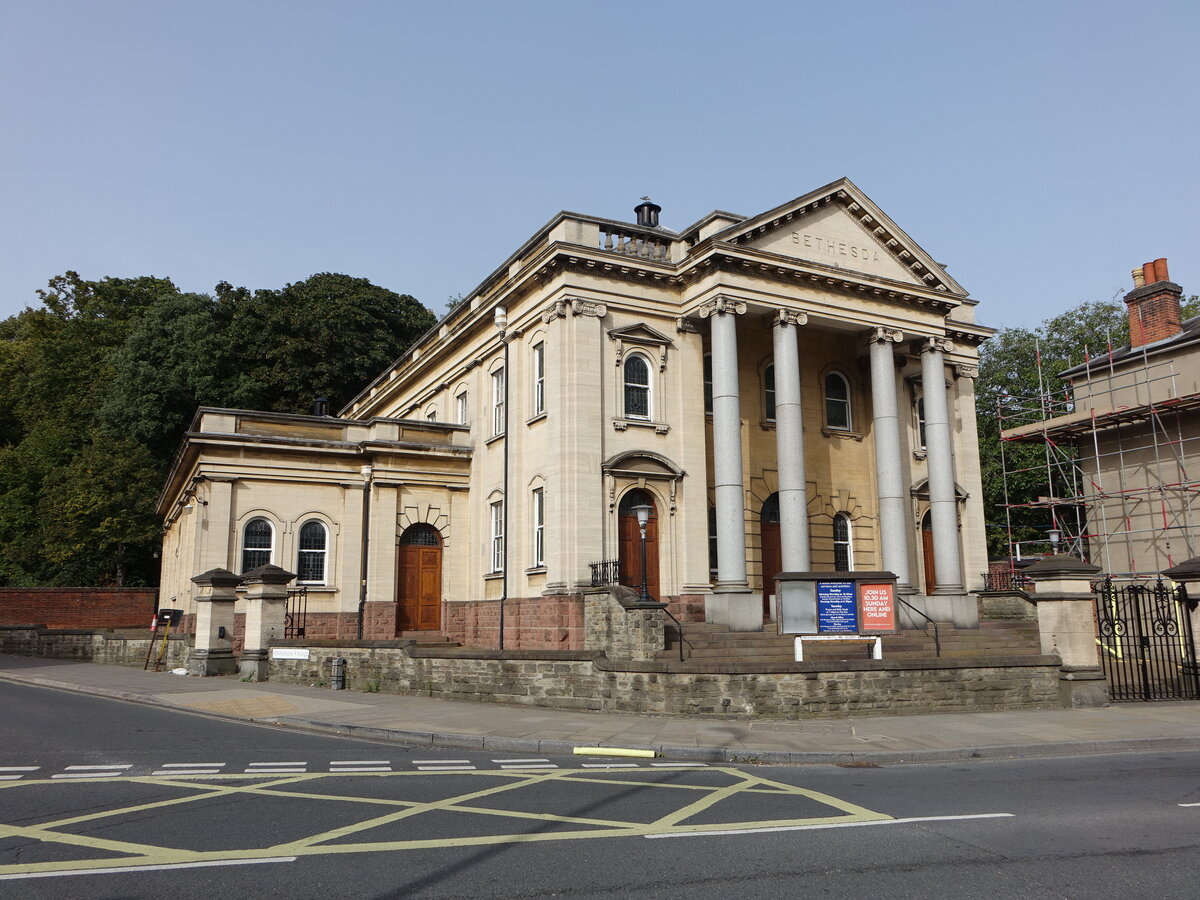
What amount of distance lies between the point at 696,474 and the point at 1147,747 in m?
13.0

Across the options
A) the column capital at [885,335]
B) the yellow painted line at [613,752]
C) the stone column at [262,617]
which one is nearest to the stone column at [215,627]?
the stone column at [262,617]

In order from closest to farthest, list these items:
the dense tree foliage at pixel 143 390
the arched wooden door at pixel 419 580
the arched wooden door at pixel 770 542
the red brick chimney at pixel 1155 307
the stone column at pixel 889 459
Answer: the stone column at pixel 889 459
the arched wooden door at pixel 770 542
the arched wooden door at pixel 419 580
the red brick chimney at pixel 1155 307
the dense tree foliage at pixel 143 390

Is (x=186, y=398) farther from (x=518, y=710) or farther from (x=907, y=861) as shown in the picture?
(x=907, y=861)

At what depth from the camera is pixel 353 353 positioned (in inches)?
1922

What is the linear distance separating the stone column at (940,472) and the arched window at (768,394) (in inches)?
170

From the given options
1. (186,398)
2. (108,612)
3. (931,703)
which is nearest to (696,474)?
(931,703)

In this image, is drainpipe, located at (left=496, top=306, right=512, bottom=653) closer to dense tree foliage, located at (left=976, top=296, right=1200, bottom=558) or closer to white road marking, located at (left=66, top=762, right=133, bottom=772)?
white road marking, located at (left=66, top=762, right=133, bottom=772)

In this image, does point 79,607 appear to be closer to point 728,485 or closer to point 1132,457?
point 728,485

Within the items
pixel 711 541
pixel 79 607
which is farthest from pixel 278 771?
pixel 79 607

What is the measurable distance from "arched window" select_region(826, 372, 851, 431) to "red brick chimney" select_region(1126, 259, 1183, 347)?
13.6m

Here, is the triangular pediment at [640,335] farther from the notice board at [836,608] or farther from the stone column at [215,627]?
the stone column at [215,627]

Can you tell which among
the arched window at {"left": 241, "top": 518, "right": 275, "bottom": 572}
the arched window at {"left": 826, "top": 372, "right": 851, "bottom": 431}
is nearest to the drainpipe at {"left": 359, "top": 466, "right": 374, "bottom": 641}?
the arched window at {"left": 241, "top": 518, "right": 275, "bottom": 572}

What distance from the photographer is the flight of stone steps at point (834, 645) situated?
18734 mm

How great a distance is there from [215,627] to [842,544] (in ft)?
56.2
